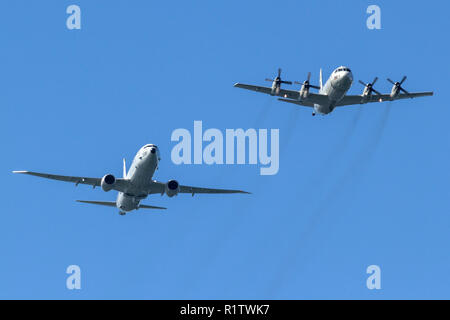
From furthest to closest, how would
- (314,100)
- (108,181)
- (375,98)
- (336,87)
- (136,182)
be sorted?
(375,98), (314,100), (336,87), (136,182), (108,181)

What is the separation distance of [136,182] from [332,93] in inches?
905

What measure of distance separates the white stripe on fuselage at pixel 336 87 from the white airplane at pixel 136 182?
44.1 feet

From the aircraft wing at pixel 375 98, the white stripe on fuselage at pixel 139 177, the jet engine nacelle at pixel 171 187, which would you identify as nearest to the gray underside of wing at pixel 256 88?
the aircraft wing at pixel 375 98

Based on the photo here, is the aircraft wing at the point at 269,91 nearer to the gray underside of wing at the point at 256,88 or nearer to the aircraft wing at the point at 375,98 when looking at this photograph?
the gray underside of wing at the point at 256,88

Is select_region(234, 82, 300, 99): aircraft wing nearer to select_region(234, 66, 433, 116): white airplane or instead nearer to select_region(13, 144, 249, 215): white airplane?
select_region(234, 66, 433, 116): white airplane

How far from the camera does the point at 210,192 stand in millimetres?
99688

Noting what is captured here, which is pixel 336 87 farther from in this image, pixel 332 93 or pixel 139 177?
pixel 139 177

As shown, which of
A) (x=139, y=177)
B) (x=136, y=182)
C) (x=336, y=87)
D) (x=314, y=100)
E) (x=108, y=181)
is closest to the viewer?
(x=139, y=177)

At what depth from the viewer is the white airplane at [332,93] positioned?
98438 mm

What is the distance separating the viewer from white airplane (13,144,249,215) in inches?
3479

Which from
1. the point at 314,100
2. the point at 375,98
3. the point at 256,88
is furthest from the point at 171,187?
the point at 375,98

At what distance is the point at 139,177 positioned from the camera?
90.6m
